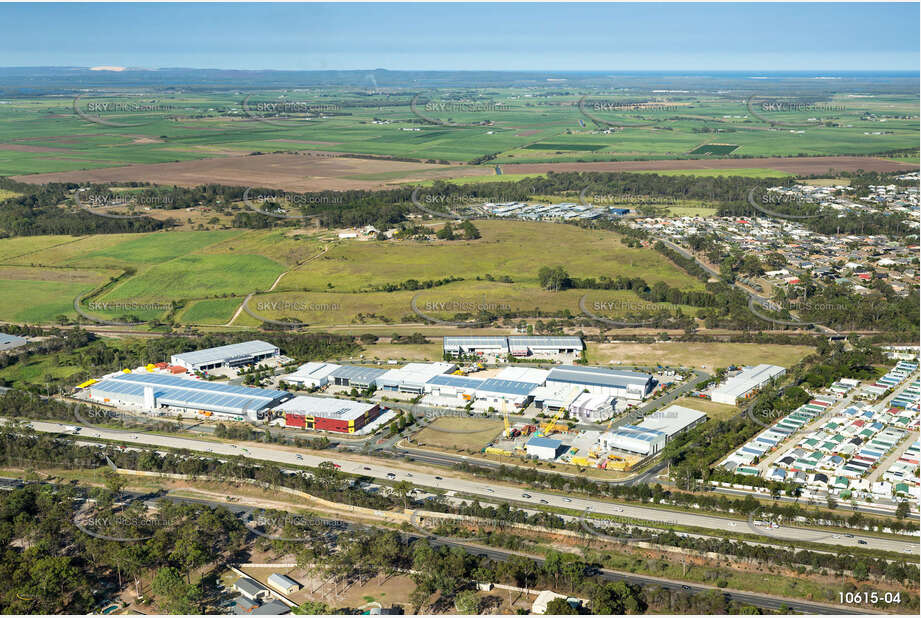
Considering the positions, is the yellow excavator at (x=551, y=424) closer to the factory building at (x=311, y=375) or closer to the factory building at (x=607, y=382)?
the factory building at (x=607, y=382)

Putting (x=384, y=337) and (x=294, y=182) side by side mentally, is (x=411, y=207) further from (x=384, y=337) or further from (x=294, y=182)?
(x=384, y=337)

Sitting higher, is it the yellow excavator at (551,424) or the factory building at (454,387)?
the factory building at (454,387)

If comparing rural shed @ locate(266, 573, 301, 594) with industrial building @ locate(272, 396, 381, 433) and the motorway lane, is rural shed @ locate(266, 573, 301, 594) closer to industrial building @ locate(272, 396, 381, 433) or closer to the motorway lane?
the motorway lane

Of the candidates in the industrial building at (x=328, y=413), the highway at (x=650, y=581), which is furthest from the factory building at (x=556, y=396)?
the highway at (x=650, y=581)

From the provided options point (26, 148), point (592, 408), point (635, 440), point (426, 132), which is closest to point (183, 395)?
point (592, 408)

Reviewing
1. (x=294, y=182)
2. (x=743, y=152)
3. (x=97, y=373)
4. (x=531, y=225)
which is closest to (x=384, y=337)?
(x=97, y=373)

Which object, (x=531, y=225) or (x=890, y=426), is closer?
(x=890, y=426)
